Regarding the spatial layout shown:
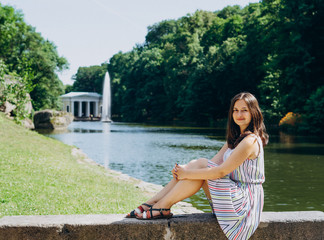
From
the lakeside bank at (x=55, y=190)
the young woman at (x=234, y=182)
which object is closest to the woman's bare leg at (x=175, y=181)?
the young woman at (x=234, y=182)

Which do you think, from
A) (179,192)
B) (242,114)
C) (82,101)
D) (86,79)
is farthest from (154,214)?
(86,79)

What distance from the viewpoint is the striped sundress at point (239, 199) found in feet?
10.5

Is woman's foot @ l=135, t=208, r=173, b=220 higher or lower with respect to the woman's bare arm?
lower

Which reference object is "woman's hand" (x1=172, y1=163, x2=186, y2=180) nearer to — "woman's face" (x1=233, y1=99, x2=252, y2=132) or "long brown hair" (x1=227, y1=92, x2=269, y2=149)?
"long brown hair" (x1=227, y1=92, x2=269, y2=149)

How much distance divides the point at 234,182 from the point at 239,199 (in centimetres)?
17

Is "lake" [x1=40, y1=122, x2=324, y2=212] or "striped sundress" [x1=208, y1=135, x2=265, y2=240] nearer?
"striped sundress" [x1=208, y1=135, x2=265, y2=240]

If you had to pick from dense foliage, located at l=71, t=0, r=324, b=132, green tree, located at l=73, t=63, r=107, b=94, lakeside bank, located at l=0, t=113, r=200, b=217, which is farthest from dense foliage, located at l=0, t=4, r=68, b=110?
green tree, located at l=73, t=63, r=107, b=94

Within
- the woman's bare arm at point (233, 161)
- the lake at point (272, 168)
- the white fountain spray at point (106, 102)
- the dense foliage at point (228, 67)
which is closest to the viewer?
the woman's bare arm at point (233, 161)

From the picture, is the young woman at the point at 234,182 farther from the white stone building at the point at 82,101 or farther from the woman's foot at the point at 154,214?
the white stone building at the point at 82,101

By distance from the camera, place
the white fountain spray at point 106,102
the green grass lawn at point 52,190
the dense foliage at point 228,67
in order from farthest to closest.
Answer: the white fountain spray at point 106,102 < the dense foliage at point 228,67 < the green grass lawn at point 52,190

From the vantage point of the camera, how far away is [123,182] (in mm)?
9961

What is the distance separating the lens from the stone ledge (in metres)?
3.19

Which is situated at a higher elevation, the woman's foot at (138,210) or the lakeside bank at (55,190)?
the woman's foot at (138,210)

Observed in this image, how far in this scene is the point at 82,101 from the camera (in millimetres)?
99750
